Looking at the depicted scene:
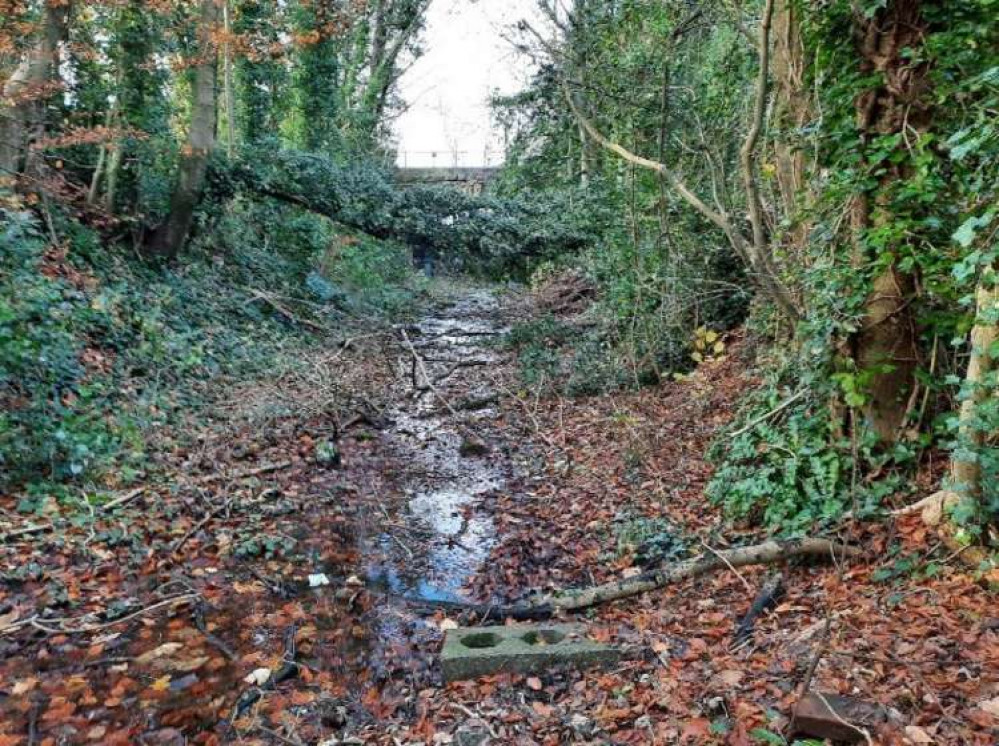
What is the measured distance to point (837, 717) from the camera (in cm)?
290

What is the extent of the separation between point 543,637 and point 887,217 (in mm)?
3812

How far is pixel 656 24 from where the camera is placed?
9.13 metres

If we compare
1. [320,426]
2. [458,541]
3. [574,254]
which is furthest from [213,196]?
[458,541]

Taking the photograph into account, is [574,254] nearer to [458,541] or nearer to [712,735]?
[458,541]

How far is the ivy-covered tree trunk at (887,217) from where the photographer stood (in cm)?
455

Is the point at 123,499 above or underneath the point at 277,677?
above

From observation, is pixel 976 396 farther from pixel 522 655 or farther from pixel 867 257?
pixel 522 655

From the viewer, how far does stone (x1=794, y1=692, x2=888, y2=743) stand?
2.87 metres

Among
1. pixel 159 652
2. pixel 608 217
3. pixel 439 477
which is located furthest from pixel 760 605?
pixel 608 217

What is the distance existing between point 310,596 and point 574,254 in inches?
392

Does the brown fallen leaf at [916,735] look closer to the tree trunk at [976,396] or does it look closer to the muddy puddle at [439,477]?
the tree trunk at [976,396]

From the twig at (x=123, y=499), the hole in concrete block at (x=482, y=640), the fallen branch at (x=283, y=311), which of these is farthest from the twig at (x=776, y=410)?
the fallen branch at (x=283, y=311)

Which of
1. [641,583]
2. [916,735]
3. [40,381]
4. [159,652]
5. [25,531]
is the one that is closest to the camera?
[916,735]

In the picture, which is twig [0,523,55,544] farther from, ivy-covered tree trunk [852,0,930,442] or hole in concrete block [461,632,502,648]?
ivy-covered tree trunk [852,0,930,442]
